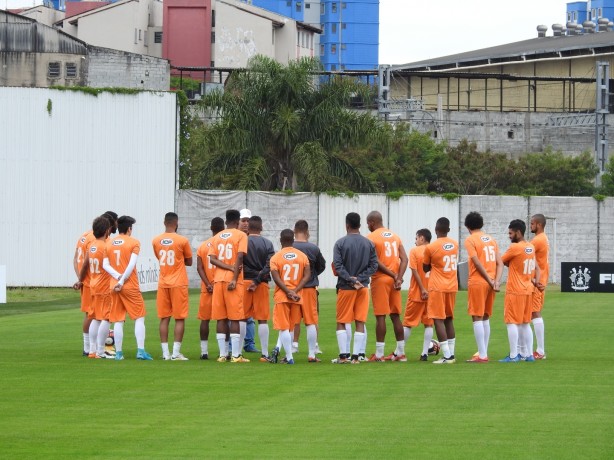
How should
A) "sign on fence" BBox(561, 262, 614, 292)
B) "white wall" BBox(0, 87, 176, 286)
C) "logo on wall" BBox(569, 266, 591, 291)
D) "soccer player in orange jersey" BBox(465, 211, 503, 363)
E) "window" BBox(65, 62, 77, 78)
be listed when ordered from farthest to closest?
"window" BBox(65, 62, 77, 78), "white wall" BBox(0, 87, 176, 286), "logo on wall" BBox(569, 266, 591, 291), "sign on fence" BBox(561, 262, 614, 292), "soccer player in orange jersey" BBox(465, 211, 503, 363)

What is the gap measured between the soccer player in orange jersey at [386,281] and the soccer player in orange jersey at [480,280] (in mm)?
1038

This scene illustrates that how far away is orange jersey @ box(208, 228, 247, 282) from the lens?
1991 cm

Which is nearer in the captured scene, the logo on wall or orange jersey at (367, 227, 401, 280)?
orange jersey at (367, 227, 401, 280)

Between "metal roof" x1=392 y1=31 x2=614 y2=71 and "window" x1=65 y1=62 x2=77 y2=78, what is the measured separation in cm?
4300

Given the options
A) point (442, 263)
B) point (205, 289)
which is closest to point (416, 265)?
point (442, 263)

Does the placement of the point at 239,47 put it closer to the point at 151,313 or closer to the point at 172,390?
the point at 151,313

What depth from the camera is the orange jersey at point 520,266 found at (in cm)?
2019

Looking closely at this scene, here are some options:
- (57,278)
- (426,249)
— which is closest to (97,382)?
(426,249)

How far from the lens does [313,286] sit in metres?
20.2

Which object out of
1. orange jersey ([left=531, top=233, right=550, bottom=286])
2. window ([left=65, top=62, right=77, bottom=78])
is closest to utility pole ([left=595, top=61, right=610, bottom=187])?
window ([left=65, top=62, right=77, bottom=78])

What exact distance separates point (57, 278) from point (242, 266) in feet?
103

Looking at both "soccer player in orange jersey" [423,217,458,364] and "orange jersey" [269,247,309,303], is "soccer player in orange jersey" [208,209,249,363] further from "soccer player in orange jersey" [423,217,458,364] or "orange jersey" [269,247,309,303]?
"soccer player in orange jersey" [423,217,458,364]

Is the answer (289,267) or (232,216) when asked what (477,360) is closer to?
(289,267)

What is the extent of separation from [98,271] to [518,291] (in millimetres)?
6381
